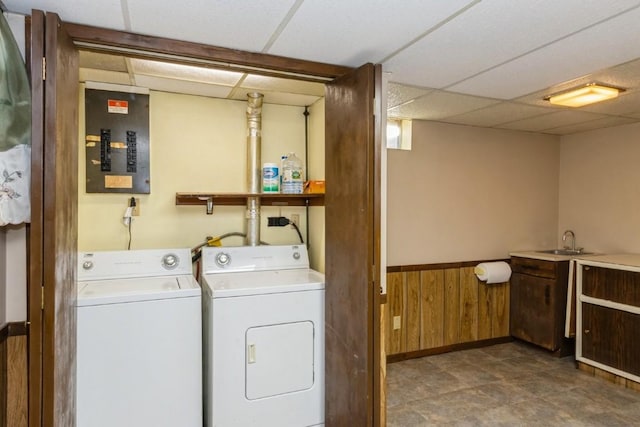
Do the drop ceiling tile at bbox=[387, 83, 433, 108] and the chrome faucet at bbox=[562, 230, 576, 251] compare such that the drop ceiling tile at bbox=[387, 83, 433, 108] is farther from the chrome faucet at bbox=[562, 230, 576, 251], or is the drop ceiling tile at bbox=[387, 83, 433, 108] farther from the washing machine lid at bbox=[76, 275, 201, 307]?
the chrome faucet at bbox=[562, 230, 576, 251]

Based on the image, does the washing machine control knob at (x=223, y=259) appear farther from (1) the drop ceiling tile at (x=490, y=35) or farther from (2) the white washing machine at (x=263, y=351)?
(1) the drop ceiling tile at (x=490, y=35)

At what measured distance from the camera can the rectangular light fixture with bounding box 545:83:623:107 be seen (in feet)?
8.25

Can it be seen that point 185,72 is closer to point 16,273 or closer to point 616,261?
point 16,273

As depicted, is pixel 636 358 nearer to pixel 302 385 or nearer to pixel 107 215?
pixel 302 385

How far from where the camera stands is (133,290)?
2.12 meters

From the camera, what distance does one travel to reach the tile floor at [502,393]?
8.36ft

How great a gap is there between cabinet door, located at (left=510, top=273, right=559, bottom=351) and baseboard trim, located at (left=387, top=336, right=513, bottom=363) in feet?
0.63

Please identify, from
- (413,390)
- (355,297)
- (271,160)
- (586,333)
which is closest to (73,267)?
(355,297)

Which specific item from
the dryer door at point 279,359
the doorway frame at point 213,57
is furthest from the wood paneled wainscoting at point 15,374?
the doorway frame at point 213,57

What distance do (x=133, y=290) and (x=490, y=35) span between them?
2159mm

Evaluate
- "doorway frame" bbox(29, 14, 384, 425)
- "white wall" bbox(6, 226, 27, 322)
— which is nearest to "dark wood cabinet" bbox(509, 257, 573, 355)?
"doorway frame" bbox(29, 14, 384, 425)

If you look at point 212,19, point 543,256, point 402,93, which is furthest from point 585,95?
point 212,19

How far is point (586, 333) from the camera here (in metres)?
3.26

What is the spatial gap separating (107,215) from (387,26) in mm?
2140
